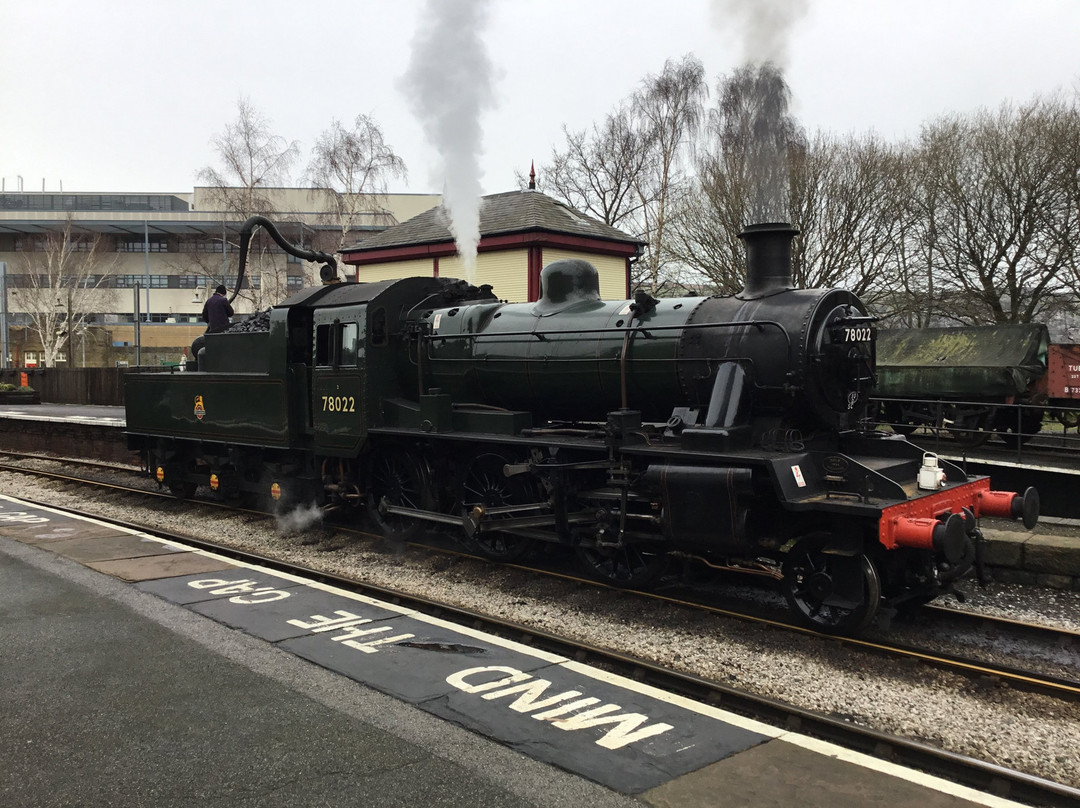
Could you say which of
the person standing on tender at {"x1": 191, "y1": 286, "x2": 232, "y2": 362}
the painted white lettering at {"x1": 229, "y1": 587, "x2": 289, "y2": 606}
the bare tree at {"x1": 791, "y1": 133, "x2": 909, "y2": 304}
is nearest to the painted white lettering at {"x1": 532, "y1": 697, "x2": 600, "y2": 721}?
the painted white lettering at {"x1": 229, "y1": 587, "x2": 289, "y2": 606}

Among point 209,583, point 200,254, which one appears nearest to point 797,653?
point 209,583

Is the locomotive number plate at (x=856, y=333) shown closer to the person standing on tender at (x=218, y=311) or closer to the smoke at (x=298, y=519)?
the smoke at (x=298, y=519)

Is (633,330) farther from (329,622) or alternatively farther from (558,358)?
(329,622)

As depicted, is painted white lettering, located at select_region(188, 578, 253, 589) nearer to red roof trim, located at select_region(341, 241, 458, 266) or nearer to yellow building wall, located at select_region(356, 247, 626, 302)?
yellow building wall, located at select_region(356, 247, 626, 302)

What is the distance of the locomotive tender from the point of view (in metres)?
6.24

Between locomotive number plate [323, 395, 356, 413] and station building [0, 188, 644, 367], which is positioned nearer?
locomotive number plate [323, 395, 356, 413]

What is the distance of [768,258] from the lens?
7.11 m

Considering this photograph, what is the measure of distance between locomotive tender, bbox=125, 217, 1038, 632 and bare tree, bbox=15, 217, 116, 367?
40866 millimetres

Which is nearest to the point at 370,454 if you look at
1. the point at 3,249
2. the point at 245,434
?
the point at 245,434

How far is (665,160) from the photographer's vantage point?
28.5 metres

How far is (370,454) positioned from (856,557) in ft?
19.6

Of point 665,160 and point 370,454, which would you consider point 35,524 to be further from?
point 665,160

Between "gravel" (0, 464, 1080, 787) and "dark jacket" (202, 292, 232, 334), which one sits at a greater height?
"dark jacket" (202, 292, 232, 334)

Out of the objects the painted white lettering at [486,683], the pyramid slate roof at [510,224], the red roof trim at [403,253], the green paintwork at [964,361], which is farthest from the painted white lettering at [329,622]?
the green paintwork at [964,361]
